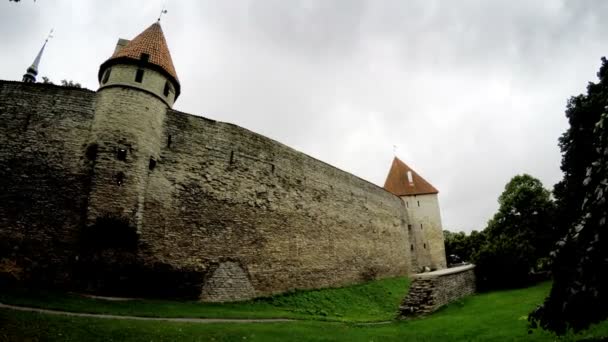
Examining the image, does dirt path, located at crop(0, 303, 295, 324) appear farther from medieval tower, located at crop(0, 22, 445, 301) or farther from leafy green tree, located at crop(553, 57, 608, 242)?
leafy green tree, located at crop(553, 57, 608, 242)

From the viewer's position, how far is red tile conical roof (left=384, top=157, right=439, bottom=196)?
32.5m

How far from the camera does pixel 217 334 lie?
8.01 m

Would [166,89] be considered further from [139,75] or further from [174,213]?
[174,213]

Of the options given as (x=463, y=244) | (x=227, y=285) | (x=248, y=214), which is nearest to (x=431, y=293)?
(x=227, y=285)

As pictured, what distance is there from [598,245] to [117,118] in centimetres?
1412

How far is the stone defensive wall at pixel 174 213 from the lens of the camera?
10984 millimetres

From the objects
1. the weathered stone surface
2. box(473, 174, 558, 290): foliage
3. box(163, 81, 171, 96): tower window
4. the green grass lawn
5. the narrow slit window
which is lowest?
the green grass lawn

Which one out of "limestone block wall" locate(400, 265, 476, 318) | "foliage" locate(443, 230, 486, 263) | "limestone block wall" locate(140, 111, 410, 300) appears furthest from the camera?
"foliage" locate(443, 230, 486, 263)

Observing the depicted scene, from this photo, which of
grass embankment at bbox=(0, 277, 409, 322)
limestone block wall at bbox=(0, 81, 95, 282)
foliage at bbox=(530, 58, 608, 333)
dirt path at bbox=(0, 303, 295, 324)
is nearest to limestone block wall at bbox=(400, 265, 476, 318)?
grass embankment at bbox=(0, 277, 409, 322)

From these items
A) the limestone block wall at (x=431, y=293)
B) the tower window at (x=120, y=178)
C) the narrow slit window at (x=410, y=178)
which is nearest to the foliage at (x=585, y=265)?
the limestone block wall at (x=431, y=293)

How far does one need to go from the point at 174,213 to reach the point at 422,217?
2488 cm

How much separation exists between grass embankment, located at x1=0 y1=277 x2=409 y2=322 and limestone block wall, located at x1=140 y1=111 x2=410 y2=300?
81 centimetres

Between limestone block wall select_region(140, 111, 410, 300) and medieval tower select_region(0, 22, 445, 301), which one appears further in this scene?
limestone block wall select_region(140, 111, 410, 300)

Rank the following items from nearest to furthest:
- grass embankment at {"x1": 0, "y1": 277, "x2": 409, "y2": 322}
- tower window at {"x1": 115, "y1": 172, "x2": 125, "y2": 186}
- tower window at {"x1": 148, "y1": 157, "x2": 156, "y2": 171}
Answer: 1. grass embankment at {"x1": 0, "y1": 277, "x2": 409, "y2": 322}
2. tower window at {"x1": 115, "y1": 172, "x2": 125, "y2": 186}
3. tower window at {"x1": 148, "y1": 157, "x2": 156, "y2": 171}
